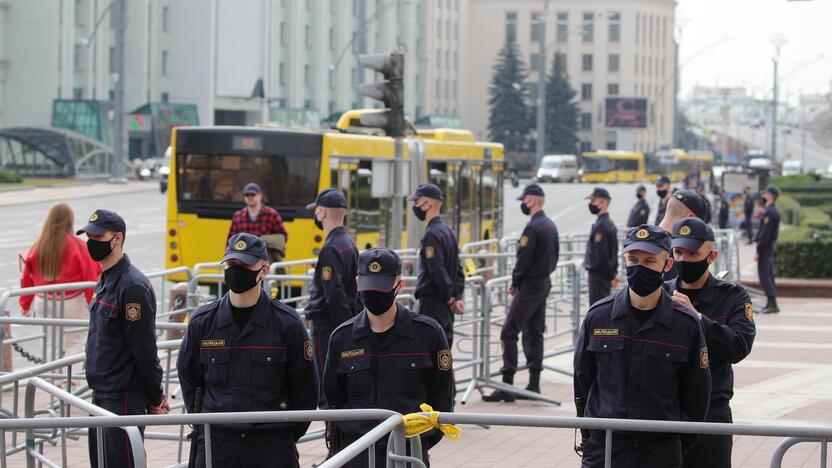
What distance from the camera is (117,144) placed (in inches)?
2299

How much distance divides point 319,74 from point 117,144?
3829cm

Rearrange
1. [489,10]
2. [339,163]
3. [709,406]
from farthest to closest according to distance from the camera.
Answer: [489,10] → [339,163] → [709,406]

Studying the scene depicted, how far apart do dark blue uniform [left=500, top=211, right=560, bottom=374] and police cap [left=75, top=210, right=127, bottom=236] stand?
5379 mm

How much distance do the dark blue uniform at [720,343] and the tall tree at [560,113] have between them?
11556 centimetres

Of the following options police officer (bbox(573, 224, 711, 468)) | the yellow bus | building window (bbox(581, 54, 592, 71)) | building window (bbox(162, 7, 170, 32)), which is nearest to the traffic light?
police officer (bbox(573, 224, 711, 468))

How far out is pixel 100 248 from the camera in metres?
7.27

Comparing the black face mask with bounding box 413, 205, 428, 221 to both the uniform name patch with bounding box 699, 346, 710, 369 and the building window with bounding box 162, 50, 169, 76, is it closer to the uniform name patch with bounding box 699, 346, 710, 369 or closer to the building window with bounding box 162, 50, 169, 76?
the uniform name patch with bounding box 699, 346, 710, 369

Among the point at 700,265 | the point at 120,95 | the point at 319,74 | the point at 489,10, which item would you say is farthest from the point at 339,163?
the point at 489,10

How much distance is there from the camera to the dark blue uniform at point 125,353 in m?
7.05

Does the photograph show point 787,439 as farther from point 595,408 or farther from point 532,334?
point 532,334

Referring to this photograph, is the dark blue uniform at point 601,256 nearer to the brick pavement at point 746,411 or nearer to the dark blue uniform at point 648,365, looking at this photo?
the brick pavement at point 746,411

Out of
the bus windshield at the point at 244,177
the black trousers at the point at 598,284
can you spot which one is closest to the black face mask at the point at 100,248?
the black trousers at the point at 598,284

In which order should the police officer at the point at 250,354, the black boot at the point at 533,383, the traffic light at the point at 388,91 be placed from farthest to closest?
the traffic light at the point at 388,91, the black boot at the point at 533,383, the police officer at the point at 250,354

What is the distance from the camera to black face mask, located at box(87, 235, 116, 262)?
286 inches
